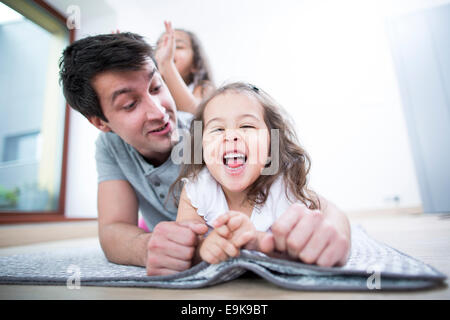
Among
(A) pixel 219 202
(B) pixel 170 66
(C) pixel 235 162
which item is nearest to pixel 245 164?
(C) pixel 235 162

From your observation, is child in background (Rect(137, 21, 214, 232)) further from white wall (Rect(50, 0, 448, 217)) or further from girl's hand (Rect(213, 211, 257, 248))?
girl's hand (Rect(213, 211, 257, 248))

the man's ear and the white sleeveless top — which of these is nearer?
the white sleeveless top

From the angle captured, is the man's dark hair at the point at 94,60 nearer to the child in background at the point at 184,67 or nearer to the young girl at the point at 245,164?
the child in background at the point at 184,67

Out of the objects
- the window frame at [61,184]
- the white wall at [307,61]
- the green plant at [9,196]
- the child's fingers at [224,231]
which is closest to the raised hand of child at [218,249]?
the child's fingers at [224,231]

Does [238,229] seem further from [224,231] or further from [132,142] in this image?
[132,142]

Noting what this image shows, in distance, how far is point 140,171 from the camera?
0.92 m

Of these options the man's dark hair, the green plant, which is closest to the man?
the man's dark hair

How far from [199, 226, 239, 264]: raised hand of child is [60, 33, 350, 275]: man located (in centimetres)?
4

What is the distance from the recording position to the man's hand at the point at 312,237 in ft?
1.27

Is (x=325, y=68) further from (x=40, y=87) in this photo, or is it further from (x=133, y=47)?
(x=40, y=87)

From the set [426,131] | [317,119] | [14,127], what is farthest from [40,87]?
[426,131]

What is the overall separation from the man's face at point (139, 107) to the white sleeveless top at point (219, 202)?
0.23m

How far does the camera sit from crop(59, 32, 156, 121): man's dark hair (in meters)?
0.74

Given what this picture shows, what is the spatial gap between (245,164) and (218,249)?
0.21 metres
